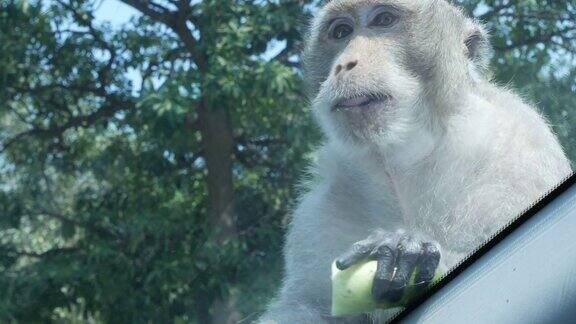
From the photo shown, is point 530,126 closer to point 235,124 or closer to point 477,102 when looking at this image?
point 477,102

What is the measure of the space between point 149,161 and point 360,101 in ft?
18.0

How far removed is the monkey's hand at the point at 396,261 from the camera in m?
2.87

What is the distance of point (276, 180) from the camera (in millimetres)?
8938

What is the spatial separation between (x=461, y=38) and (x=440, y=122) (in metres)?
0.52

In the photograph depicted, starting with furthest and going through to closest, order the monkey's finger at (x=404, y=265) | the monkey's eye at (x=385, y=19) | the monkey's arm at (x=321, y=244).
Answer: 1. the monkey's eye at (x=385, y=19)
2. the monkey's arm at (x=321, y=244)
3. the monkey's finger at (x=404, y=265)

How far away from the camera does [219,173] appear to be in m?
9.05

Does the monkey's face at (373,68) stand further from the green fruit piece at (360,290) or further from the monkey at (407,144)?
the green fruit piece at (360,290)

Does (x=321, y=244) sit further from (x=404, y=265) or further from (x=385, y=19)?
(x=404, y=265)

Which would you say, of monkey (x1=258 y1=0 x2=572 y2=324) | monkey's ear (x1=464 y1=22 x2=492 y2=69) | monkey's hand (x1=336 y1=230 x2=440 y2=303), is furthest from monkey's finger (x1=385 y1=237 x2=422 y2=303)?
monkey's ear (x1=464 y1=22 x2=492 y2=69)

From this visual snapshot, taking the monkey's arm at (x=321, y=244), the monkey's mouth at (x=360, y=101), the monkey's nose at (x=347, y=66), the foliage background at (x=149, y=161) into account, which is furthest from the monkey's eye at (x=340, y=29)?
the foliage background at (x=149, y=161)

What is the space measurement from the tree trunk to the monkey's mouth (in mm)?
4455

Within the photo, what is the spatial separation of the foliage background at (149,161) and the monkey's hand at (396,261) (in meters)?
4.71

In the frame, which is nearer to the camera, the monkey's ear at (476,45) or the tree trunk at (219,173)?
the monkey's ear at (476,45)

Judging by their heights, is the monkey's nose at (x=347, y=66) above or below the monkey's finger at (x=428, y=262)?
above
